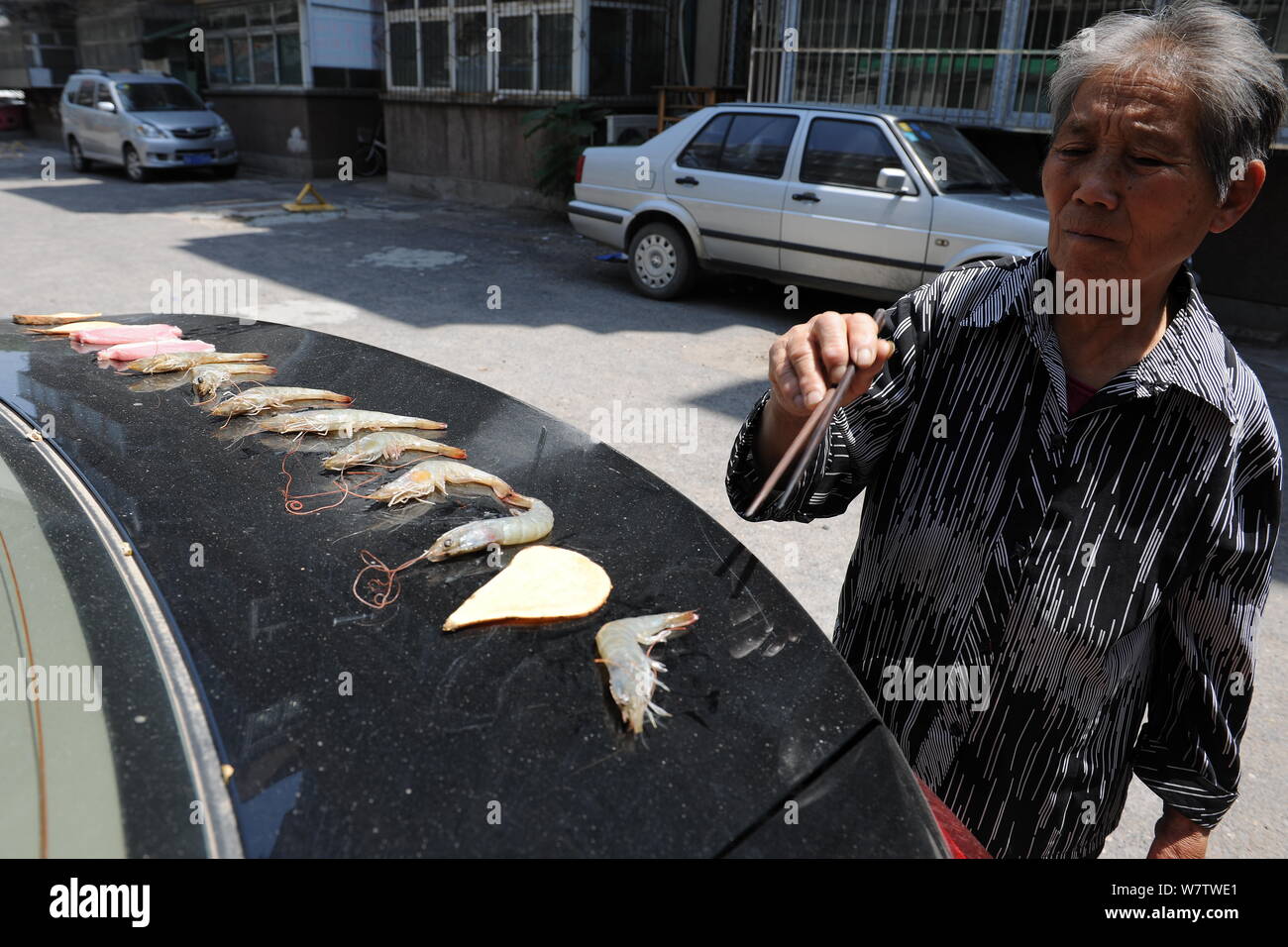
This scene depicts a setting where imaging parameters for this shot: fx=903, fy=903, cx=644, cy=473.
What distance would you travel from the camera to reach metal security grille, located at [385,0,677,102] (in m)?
13.0

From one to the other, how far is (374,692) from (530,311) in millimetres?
7038

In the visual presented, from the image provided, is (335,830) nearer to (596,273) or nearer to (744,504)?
(744,504)

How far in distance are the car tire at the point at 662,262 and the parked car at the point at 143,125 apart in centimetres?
1149

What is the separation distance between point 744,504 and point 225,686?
79cm

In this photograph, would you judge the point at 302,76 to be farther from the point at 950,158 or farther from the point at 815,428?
the point at 815,428

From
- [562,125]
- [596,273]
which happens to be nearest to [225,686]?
[596,273]

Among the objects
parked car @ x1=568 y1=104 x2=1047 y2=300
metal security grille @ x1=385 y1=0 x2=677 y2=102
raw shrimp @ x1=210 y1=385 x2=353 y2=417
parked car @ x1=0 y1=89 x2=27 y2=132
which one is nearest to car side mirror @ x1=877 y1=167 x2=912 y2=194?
parked car @ x1=568 y1=104 x2=1047 y2=300

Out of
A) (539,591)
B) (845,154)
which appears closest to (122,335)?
(539,591)

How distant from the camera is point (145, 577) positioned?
133cm

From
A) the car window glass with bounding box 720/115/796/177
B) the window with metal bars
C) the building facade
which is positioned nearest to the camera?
the car window glass with bounding box 720/115/796/177

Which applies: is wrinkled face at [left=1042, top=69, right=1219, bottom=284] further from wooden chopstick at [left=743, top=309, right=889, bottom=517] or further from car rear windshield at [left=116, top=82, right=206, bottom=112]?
car rear windshield at [left=116, top=82, right=206, bottom=112]

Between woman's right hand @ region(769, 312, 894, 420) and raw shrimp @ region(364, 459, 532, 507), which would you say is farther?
raw shrimp @ region(364, 459, 532, 507)

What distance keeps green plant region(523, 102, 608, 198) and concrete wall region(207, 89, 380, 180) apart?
6.44 meters

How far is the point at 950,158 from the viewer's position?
287 inches
